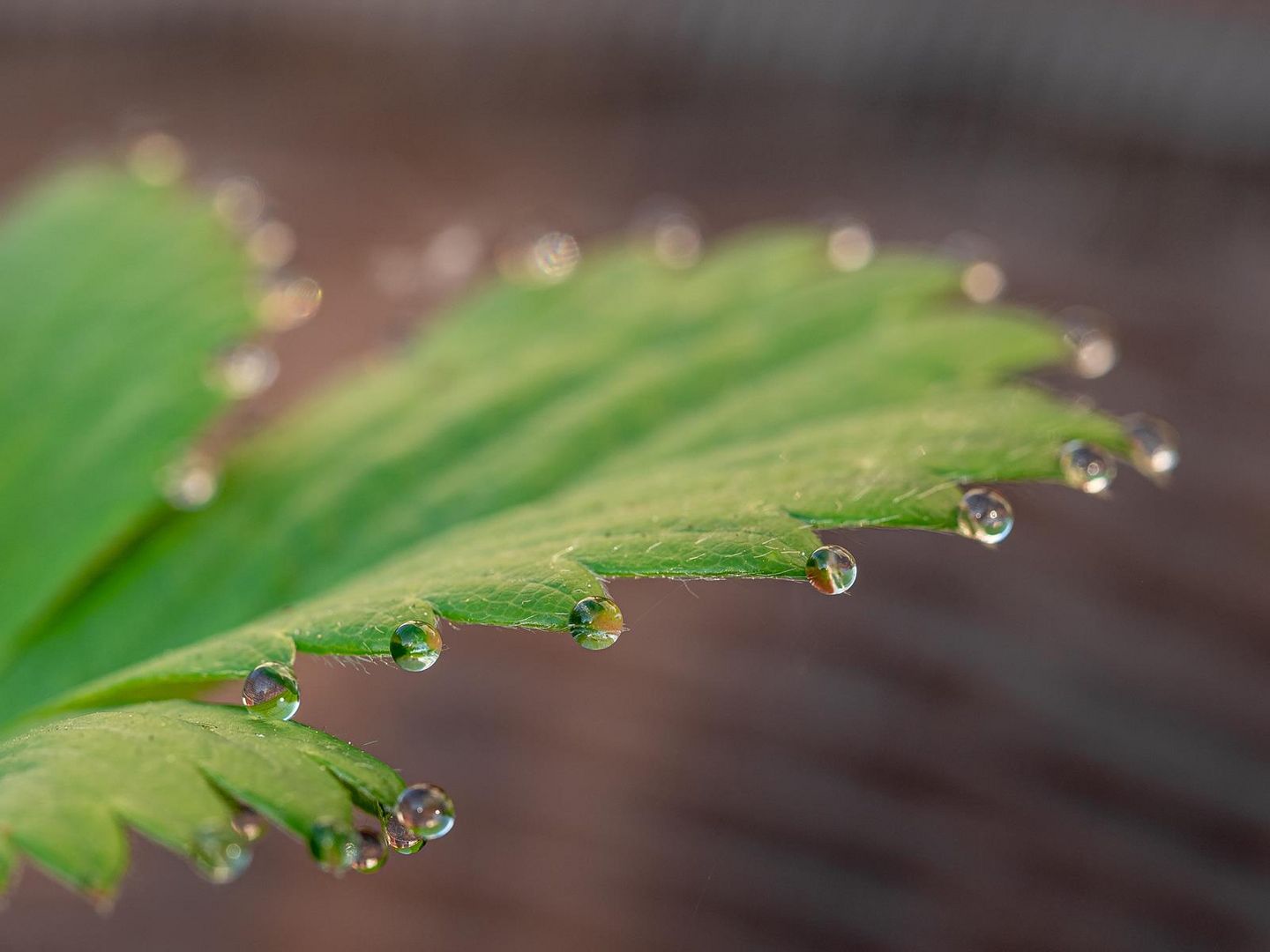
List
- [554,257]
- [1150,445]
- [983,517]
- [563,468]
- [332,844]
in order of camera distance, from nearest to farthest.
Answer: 1. [332,844]
2. [983,517]
3. [1150,445]
4. [563,468]
5. [554,257]

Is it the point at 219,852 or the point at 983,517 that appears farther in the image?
the point at 983,517

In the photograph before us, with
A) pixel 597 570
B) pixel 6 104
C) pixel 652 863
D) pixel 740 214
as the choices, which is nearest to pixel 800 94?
pixel 740 214

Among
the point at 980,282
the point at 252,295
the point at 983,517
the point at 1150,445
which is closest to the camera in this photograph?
the point at 983,517

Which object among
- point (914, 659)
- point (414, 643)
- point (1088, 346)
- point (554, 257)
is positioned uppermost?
point (914, 659)

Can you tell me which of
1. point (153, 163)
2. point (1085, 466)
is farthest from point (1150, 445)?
point (153, 163)

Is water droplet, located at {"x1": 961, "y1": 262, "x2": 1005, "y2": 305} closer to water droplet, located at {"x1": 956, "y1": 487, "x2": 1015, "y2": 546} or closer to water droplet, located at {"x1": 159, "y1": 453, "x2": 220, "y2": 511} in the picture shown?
water droplet, located at {"x1": 956, "y1": 487, "x2": 1015, "y2": 546}

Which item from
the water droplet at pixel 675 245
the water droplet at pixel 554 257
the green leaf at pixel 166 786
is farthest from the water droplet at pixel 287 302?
the green leaf at pixel 166 786

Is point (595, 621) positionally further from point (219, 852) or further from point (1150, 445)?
point (1150, 445)

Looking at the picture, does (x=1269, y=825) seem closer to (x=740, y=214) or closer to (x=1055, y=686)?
(x=1055, y=686)
